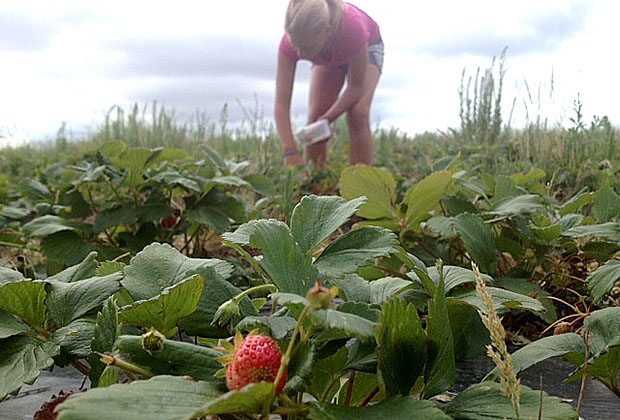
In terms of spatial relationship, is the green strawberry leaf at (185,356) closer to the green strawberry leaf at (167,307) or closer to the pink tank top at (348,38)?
the green strawberry leaf at (167,307)

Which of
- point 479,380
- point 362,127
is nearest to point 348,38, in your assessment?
point 362,127

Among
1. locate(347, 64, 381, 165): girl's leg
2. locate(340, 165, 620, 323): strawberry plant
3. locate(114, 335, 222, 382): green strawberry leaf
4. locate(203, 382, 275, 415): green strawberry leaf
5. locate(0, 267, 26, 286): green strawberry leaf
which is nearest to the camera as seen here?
locate(203, 382, 275, 415): green strawberry leaf

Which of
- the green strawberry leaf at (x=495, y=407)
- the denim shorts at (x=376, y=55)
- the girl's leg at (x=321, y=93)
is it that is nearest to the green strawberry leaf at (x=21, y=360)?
the green strawberry leaf at (x=495, y=407)

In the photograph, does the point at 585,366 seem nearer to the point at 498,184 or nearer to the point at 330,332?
the point at 330,332

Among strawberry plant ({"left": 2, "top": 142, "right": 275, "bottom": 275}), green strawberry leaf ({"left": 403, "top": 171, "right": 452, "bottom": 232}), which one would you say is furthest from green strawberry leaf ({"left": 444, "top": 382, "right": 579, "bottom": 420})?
strawberry plant ({"left": 2, "top": 142, "right": 275, "bottom": 275})

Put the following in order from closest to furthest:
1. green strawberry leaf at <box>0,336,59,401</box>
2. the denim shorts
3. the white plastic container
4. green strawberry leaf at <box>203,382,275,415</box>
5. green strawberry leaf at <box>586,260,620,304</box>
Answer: green strawberry leaf at <box>203,382,275,415</box> < green strawberry leaf at <box>0,336,59,401</box> < green strawberry leaf at <box>586,260,620,304</box> < the white plastic container < the denim shorts

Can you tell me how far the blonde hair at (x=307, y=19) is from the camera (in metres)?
4.14

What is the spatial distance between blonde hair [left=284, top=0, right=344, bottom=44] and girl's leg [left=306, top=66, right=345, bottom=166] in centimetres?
85

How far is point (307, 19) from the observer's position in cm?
414

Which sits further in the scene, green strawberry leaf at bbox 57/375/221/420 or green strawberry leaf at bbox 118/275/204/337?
green strawberry leaf at bbox 118/275/204/337

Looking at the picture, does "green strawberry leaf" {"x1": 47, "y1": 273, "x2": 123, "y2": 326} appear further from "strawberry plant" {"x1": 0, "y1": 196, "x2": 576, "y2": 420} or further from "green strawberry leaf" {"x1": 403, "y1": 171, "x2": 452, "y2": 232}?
"green strawberry leaf" {"x1": 403, "y1": 171, "x2": 452, "y2": 232}

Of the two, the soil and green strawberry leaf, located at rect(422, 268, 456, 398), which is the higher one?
green strawberry leaf, located at rect(422, 268, 456, 398)

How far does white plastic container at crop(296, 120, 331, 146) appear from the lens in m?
4.66

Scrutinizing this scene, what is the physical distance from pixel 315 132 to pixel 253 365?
14.0 ft
